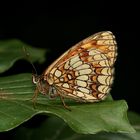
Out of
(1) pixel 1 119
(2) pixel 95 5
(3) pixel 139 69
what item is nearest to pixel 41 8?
(2) pixel 95 5

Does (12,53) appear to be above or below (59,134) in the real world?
above

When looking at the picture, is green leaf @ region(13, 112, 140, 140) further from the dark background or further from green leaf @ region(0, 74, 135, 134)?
the dark background

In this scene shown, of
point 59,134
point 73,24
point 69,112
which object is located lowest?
point 59,134

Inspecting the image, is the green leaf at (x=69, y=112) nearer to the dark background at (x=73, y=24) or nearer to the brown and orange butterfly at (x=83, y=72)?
the brown and orange butterfly at (x=83, y=72)

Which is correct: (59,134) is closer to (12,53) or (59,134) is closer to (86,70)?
(86,70)

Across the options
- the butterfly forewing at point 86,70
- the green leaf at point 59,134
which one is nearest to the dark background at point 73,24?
the green leaf at point 59,134

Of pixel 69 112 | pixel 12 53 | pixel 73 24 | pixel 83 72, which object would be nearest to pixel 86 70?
pixel 83 72
